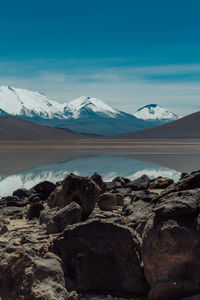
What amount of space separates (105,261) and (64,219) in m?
1.94

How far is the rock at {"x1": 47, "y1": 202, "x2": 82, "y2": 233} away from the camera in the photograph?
6.29m

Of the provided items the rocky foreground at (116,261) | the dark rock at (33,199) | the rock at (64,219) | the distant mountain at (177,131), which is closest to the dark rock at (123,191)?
the dark rock at (33,199)

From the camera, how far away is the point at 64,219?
6344 millimetres

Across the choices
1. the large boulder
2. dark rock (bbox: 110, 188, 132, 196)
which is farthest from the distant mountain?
the large boulder

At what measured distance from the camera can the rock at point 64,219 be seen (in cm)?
629

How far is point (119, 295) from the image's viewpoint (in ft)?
14.2

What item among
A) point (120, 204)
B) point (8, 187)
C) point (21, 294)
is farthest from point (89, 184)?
point (8, 187)

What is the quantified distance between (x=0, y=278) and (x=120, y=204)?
590cm

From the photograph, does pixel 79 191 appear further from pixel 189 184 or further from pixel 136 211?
pixel 189 184

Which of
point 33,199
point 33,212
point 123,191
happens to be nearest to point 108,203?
point 33,212

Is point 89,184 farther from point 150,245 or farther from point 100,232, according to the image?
point 150,245

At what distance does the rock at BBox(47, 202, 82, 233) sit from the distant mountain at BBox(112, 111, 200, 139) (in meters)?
98.1

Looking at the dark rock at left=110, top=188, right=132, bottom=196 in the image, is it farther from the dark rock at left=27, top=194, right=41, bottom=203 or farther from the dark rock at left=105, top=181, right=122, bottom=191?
the dark rock at left=27, top=194, right=41, bottom=203

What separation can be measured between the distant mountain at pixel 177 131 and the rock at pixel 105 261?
327ft
